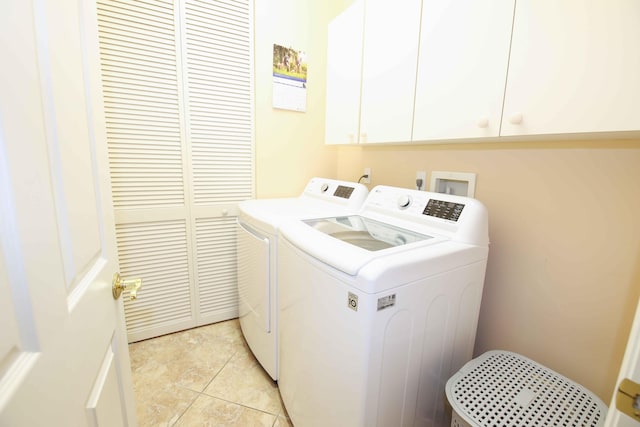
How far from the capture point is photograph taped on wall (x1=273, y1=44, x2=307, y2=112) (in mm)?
2147

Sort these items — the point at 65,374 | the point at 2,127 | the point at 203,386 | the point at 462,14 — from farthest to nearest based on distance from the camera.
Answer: the point at 203,386, the point at 462,14, the point at 65,374, the point at 2,127

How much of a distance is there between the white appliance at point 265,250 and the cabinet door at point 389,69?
449mm

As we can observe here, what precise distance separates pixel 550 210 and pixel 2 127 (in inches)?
62.8

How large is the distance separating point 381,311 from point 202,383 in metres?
1.39

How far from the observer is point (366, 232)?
1353 millimetres

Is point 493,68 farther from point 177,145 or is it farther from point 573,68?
point 177,145

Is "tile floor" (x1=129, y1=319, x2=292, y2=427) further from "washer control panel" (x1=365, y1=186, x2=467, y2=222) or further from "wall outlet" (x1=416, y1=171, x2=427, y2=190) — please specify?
"wall outlet" (x1=416, y1=171, x2=427, y2=190)

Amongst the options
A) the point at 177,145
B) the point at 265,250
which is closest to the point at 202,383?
the point at 265,250

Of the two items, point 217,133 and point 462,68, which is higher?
point 462,68

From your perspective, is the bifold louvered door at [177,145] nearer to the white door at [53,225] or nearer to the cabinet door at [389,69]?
the cabinet door at [389,69]

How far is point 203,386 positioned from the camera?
1670 millimetres

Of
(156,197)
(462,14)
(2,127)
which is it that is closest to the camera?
(2,127)

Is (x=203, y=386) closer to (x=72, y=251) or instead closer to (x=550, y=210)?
(x=72, y=251)

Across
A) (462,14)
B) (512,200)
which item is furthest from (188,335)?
(462,14)
